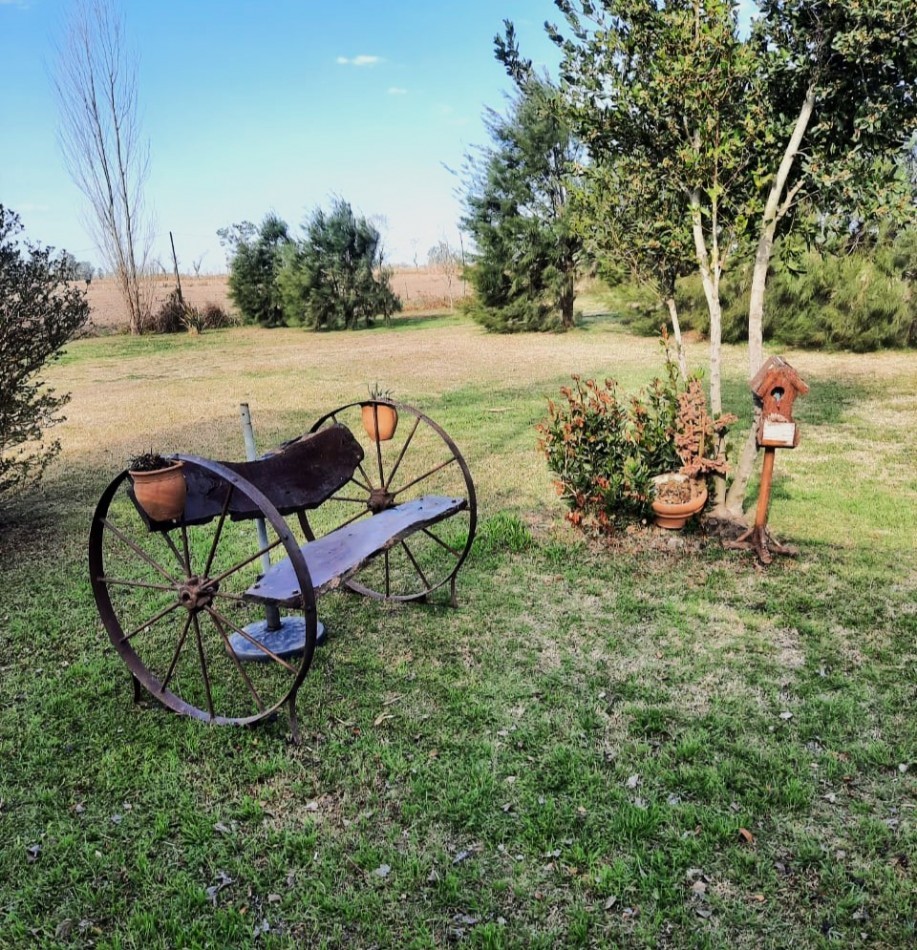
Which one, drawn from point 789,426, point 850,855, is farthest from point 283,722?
point 789,426

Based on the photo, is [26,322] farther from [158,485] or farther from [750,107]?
[750,107]

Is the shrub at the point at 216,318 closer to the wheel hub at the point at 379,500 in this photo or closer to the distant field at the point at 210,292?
the distant field at the point at 210,292

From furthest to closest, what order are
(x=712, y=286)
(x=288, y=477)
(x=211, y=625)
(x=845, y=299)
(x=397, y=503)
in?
(x=845, y=299)
(x=397, y=503)
(x=712, y=286)
(x=211, y=625)
(x=288, y=477)

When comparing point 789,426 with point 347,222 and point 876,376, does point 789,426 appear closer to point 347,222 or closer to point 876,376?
point 876,376

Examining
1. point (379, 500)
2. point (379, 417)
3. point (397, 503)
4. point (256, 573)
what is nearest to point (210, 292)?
point (397, 503)

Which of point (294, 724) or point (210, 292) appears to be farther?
point (210, 292)

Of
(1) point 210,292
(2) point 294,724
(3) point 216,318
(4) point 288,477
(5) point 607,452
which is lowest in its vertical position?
(2) point 294,724

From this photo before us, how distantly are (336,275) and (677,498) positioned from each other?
17.5 meters

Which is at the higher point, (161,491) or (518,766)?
(161,491)

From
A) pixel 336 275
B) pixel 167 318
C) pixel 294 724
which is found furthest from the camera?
pixel 167 318

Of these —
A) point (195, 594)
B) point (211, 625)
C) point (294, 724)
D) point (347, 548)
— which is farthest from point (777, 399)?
point (211, 625)

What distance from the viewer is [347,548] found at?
314 centimetres

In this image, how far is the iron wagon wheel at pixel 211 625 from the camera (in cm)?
260

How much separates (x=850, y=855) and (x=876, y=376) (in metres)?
10.0
